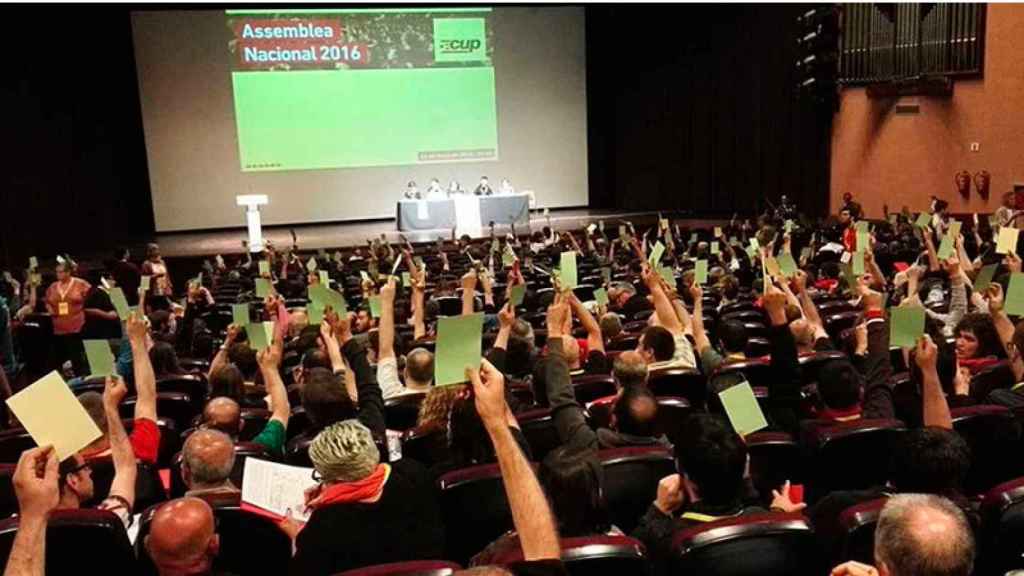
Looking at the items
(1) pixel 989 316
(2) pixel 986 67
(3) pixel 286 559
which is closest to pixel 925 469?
(3) pixel 286 559

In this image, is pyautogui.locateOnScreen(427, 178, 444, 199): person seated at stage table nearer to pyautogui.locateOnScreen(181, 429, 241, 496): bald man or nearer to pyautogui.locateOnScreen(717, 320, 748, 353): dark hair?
pyautogui.locateOnScreen(717, 320, 748, 353): dark hair

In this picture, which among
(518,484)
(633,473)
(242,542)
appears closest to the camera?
(518,484)

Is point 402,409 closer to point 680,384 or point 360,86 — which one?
point 680,384

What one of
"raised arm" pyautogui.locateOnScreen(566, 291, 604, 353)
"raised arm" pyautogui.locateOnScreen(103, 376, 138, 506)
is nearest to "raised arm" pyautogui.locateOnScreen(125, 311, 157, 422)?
"raised arm" pyautogui.locateOnScreen(103, 376, 138, 506)

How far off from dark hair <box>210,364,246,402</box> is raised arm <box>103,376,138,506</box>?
1.44 meters

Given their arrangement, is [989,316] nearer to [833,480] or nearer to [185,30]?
[833,480]

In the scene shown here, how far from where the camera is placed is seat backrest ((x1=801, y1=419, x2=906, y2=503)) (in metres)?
3.34

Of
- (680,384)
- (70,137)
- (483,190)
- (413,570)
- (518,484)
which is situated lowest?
(680,384)

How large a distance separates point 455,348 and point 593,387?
1.75 m

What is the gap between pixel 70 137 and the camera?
17.2m

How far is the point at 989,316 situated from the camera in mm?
5023

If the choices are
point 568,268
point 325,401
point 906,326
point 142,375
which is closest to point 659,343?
point 568,268

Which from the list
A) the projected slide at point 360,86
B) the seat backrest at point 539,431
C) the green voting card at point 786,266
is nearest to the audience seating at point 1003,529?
the seat backrest at point 539,431

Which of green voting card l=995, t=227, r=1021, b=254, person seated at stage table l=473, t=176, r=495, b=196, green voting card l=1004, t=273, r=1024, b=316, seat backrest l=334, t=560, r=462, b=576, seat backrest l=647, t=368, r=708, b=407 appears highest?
person seated at stage table l=473, t=176, r=495, b=196
